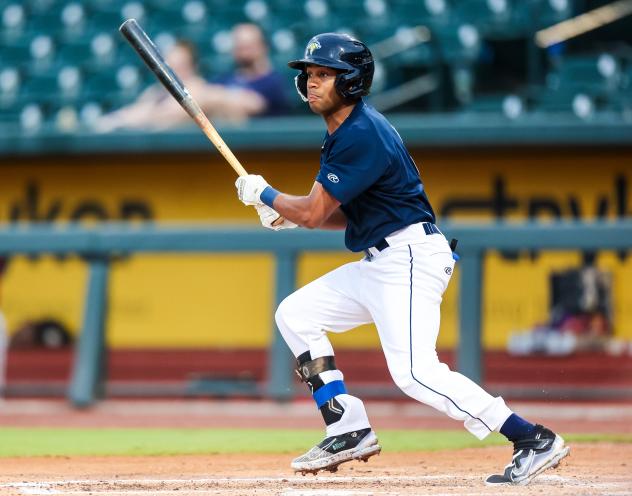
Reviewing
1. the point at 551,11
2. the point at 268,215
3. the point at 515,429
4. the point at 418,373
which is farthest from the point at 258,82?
the point at 515,429

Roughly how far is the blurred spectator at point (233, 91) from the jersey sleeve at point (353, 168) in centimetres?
468

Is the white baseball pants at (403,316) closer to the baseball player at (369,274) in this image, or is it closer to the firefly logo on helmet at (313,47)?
the baseball player at (369,274)

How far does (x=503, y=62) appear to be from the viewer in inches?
395

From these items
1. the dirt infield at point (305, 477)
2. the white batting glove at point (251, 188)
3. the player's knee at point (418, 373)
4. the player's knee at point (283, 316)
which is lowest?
the dirt infield at point (305, 477)

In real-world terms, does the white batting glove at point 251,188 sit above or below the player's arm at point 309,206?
above

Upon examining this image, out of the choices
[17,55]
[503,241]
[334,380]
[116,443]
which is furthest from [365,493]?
[17,55]

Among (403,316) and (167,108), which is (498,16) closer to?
(167,108)

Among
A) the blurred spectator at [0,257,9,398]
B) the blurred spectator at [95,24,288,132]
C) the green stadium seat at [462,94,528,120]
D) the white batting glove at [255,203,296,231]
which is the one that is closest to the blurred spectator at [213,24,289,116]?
the blurred spectator at [95,24,288,132]

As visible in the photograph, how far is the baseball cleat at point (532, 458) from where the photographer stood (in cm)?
462

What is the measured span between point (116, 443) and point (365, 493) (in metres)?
2.41

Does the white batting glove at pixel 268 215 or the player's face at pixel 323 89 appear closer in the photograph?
the player's face at pixel 323 89

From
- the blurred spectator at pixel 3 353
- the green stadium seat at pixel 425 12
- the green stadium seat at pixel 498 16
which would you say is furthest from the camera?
the green stadium seat at pixel 425 12

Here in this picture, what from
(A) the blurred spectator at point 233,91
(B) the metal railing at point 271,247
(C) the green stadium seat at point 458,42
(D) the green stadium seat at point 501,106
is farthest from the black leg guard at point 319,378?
(C) the green stadium seat at point 458,42

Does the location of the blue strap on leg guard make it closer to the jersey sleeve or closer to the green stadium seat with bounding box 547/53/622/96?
the jersey sleeve
